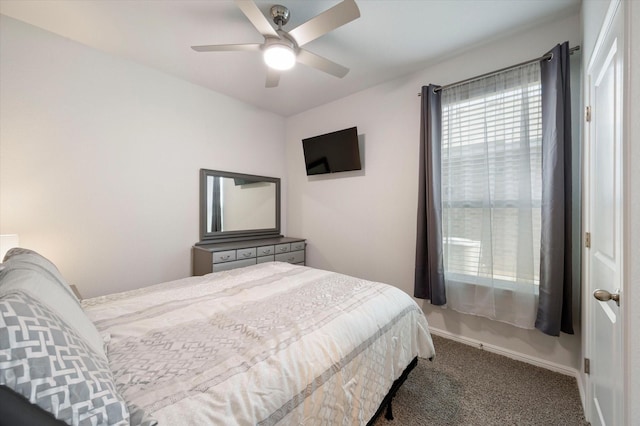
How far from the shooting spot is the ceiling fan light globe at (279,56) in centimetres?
184

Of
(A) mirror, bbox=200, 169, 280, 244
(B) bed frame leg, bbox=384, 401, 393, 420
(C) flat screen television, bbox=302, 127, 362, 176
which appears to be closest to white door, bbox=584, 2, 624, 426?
(B) bed frame leg, bbox=384, 401, 393, 420

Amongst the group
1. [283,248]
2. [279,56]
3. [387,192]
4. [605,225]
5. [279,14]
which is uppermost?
[279,14]

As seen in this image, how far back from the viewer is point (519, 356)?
7.11 ft

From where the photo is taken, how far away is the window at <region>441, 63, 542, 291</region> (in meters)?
2.02

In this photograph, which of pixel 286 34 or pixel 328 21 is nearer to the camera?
pixel 328 21

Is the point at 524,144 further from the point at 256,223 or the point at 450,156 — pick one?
the point at 256,223

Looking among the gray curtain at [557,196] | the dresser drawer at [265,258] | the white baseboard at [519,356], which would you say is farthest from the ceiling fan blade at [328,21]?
the white baseboard at [519,356]

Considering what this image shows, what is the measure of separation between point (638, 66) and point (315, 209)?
10.2 ft

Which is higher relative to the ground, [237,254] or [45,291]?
[45,291]

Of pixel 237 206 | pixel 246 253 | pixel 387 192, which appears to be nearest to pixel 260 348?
pixel 246 253

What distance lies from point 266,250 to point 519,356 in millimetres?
2709

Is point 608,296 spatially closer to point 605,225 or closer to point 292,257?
point 605,225

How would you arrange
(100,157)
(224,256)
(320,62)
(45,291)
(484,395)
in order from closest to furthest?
(45,291) < (484,395) < (320,62) < (100,157) < (224,256)

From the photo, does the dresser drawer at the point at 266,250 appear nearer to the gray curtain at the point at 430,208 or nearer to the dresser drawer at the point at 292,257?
the dresser drawer at the point at 292,257
